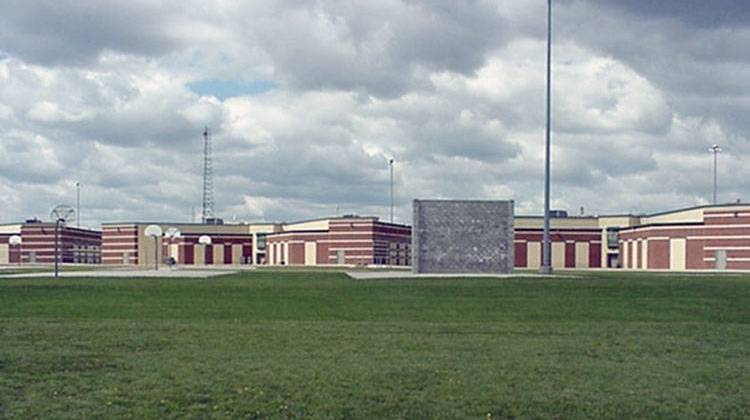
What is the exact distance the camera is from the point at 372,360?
1789 centimetres

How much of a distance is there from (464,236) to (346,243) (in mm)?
56328

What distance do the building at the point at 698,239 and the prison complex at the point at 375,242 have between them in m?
0.11

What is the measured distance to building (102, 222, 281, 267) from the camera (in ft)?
484

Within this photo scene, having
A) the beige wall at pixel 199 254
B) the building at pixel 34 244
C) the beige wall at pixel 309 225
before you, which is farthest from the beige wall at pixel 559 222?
the building at pixel 34 244

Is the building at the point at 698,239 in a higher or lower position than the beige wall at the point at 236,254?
A: higher

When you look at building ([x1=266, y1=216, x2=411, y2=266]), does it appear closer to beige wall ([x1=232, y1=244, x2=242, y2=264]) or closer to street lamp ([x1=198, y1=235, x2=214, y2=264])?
beige wall ([x1=232, y1=244, x2=242, y2=264])

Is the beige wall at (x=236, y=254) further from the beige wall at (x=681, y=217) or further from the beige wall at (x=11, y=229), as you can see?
the beige wall at (x=681, y=217)

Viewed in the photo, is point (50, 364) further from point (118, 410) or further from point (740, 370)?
point (740, 370)

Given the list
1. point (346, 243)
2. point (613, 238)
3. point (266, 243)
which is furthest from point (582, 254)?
point (266, 243)

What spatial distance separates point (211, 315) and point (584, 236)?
348 ft

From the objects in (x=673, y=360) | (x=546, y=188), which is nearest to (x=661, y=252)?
(x=546, y=188)

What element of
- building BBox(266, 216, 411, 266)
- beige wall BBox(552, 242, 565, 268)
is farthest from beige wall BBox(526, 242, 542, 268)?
building BBox(266, 216, 411, 266)

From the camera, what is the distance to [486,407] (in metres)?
13.2

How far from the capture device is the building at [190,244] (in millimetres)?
147625
